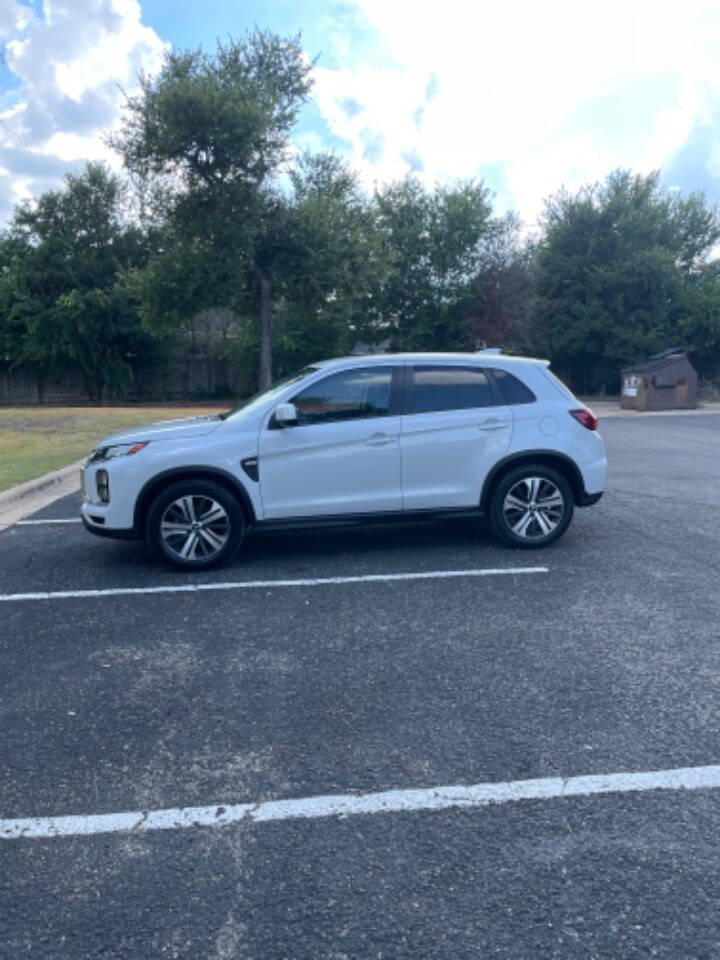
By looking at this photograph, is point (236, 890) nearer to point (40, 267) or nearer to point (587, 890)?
point (587, 890)

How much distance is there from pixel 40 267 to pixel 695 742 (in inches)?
1318

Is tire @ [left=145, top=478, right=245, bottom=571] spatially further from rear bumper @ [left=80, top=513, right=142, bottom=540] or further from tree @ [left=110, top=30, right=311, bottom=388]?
tree @ [left=110, top=30, right=311, bottom=388]

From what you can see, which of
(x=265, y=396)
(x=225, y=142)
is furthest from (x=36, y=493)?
(x=225, y=142)

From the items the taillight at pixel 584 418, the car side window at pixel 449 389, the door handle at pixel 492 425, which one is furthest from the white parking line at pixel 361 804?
the taillight at pixel 584 418

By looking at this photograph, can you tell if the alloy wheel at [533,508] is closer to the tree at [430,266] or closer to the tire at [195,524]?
the tire at [195,524]

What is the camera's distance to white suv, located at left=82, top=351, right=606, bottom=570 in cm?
679

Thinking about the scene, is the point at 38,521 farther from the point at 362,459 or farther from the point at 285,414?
the point at 362,459

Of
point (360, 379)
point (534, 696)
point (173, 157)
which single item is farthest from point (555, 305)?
point (534, 696)

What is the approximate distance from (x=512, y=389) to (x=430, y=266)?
85.2 feet

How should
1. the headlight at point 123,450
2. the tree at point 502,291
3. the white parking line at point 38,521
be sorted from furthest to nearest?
the tree at point 502,291, the white parking line at point 38,521, the headlight at point 123,450

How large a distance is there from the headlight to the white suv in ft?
0.06

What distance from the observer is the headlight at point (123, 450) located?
6.77 meters

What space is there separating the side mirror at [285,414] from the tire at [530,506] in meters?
1.90

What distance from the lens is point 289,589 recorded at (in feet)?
20.6
